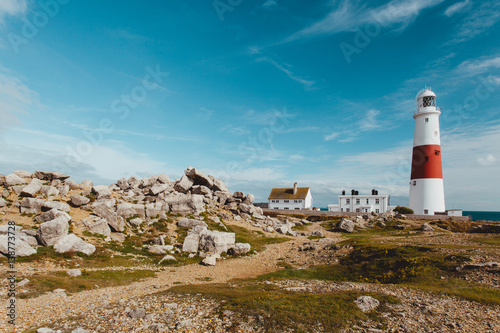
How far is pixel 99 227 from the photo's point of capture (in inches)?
1299

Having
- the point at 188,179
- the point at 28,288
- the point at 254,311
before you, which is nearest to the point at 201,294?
the point at 254,311

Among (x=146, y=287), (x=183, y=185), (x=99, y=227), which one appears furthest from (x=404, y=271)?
(x=183, y=185)

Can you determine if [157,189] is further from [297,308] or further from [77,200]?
[297,308]

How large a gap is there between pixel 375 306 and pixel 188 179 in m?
47.0

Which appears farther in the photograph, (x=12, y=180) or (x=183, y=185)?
(x=183, y=185)

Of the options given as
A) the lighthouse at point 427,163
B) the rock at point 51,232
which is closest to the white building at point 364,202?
the lighthouse at point 427,163

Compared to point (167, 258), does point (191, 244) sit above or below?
above

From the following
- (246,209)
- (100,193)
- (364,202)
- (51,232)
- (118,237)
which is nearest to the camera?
(51,232)

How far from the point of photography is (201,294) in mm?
16781

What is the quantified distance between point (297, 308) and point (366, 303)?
12.3 ft

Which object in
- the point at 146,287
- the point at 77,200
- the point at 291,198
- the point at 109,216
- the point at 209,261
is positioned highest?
the point at 291,198

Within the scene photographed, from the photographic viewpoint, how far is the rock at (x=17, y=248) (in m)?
23.4

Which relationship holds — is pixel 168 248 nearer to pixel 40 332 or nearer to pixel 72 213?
pixel 72 213

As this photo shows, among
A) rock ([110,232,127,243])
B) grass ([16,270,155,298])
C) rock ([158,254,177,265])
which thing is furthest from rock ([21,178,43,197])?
rock ([158,254,177,265])
